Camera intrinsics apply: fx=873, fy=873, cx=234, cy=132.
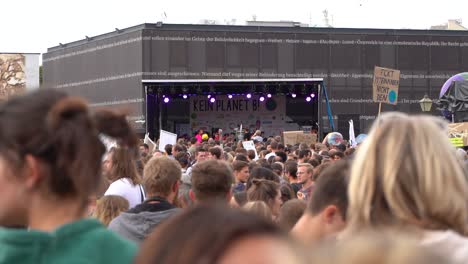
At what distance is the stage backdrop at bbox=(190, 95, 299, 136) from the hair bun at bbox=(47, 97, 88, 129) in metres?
37.6

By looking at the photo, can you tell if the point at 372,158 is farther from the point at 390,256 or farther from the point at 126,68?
the point at 126,68

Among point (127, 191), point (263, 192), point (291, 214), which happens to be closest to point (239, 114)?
point (127, 191)

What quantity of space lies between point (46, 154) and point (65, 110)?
0.46 feet

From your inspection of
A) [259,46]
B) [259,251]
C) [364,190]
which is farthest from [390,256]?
[259,46]

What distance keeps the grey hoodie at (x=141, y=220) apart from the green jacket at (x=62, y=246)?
9.09 feet

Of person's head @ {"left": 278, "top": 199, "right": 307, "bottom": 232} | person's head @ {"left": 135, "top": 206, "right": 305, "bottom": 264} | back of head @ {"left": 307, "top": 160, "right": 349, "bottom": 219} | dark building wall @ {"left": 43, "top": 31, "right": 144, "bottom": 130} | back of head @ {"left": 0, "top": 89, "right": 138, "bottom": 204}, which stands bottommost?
person's head @ {"left": 278, "top": 199, "right": 307, "bottom": 232}

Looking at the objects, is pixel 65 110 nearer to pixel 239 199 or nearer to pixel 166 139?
pixel 239 199

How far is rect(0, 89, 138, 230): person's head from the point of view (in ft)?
8.19

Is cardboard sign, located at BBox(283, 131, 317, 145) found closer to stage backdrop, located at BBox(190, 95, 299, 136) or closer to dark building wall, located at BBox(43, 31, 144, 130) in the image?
stage backdrop, located at BBox(190, 95, 299, 136)

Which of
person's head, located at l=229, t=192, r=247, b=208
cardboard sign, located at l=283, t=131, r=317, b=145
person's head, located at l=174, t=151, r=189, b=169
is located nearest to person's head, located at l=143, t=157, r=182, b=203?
person's head, located at l=229, t=192, r=247, b=208

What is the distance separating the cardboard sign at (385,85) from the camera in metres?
21.6

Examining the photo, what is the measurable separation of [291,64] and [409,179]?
4217cm

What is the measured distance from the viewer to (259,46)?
4441 centimetres

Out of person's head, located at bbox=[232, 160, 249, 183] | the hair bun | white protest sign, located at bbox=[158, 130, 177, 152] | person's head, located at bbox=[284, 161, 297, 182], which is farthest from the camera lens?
white protest sign, located at bbox=[158, 130, 177, 152]
